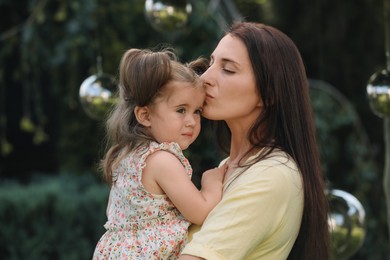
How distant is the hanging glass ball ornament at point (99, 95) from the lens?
3.58m

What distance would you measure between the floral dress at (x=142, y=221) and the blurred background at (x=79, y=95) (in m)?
2.33

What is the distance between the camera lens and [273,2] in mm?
6199

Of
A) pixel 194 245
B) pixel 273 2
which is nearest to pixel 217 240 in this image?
pixel 194 245

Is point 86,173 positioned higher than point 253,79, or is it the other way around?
point 253,79

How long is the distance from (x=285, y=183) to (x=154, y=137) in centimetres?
40

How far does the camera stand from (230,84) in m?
2.15

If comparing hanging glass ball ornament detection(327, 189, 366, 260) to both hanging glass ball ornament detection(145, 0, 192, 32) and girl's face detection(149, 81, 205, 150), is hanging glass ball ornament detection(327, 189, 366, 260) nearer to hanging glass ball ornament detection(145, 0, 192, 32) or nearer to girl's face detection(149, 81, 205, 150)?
hanging glass ball ornament detection(145, 0, 192, 32)

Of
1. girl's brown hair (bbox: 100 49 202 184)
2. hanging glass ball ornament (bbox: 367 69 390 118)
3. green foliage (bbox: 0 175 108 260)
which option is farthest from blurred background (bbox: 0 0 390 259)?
girl's brown hair (bbox: 100 49 202 184)

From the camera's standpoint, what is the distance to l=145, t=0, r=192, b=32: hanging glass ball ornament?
3.62m

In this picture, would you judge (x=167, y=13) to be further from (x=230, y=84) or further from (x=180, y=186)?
(x=180, y=186)

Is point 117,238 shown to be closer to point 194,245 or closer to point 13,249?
point 194,245

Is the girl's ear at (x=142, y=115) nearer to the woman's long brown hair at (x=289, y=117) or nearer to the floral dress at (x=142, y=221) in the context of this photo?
the floral dress at (x=142, y=221)

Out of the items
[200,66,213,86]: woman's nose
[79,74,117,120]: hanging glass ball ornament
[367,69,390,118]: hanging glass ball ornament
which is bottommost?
[367,69,390,118]: hanging glass ball ornament

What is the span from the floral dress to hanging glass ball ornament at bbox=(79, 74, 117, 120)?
1388mm
